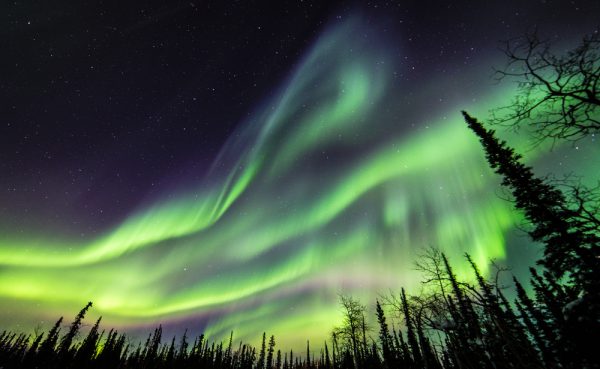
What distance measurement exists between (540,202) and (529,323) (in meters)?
29.3

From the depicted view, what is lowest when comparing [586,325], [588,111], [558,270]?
[586,325]

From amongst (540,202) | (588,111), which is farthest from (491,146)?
(588,111)

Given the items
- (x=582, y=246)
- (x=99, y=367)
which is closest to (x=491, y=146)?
(x=582, y=246)

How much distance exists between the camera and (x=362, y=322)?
4375 centimetres

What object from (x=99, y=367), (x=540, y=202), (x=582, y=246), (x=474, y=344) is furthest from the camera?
(x=99, y=367)

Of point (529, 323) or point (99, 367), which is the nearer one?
point (529, 323)

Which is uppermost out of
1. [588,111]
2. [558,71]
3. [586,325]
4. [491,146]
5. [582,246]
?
[491,146]

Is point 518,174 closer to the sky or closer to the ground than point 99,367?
closer to the sky

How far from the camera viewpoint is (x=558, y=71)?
587 cm

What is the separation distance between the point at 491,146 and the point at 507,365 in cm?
2652

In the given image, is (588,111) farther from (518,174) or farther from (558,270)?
(518,174)

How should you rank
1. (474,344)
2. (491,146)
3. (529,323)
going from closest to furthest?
(474,344) → (491,146) → (529,323)

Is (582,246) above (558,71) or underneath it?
above

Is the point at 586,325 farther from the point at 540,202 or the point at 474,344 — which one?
the point at 540,202
